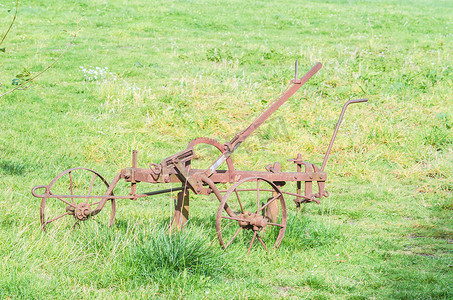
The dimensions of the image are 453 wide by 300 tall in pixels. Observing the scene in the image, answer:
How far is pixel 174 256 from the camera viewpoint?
4141mm

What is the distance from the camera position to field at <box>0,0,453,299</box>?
4211 millimetres

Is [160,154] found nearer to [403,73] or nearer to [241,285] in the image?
[241,285]

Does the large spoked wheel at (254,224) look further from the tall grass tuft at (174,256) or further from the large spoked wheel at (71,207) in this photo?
the large spoked wheel at (71,207)

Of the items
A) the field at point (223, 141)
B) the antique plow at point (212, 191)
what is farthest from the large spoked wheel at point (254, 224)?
the field at point (223, 141)

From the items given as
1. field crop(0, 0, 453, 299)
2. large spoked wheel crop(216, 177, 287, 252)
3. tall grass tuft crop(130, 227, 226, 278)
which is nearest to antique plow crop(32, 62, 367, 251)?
large spoked wheel crop(216, 177, 287, 252)

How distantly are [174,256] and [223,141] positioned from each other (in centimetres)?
480

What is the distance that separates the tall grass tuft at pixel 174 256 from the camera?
4.14 meters

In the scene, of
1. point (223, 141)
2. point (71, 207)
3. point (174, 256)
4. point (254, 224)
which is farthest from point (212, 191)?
point (223, 141)

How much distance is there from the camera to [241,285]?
4.18 metres

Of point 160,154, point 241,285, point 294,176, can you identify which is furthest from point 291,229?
point 160,154

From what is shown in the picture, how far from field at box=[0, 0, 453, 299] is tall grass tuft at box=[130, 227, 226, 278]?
0.04 ft

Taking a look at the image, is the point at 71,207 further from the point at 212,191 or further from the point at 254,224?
the point at 254,224

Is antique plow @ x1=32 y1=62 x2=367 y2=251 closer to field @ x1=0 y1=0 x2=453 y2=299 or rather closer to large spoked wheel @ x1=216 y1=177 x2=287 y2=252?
large spoked wheel @ x1=216 y1=177 x2=287 y2=252

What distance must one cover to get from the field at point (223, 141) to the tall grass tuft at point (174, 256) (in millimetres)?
13
